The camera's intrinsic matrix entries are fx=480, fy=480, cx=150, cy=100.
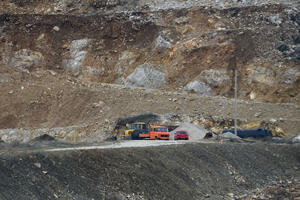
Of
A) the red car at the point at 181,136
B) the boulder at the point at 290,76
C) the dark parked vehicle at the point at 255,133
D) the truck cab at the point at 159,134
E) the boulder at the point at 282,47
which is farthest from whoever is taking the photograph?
the boulder at the point at 282,47

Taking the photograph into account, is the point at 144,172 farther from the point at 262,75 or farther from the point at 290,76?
the point at 290,76

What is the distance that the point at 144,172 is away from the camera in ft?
52.3

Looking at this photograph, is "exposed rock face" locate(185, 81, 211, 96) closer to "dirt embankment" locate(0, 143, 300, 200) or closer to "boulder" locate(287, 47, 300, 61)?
"boulder" locate(287, 47, 300, 61)

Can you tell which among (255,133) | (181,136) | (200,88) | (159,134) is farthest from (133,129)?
(200,88)

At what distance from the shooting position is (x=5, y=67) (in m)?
44.9

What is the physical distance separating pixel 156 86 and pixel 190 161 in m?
26.3

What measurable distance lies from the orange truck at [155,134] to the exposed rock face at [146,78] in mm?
14943

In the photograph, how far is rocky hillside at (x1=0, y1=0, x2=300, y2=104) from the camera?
4381cm

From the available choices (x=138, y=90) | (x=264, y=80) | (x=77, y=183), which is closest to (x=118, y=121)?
(x=138, y=90)

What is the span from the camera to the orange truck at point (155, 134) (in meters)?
29.5

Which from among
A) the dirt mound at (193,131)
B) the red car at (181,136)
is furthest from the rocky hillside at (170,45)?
the red car at (181,136)

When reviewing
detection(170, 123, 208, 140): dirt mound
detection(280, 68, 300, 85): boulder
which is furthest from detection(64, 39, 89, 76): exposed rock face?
detection(280, 68, 300, 85): boulder

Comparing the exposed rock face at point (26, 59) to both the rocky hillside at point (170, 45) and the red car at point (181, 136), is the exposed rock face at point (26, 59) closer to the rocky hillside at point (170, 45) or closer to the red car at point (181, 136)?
the rocky hillside at point (170, 45)

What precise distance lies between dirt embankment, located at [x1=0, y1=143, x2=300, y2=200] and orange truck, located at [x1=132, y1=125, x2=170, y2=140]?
7.03 meters
